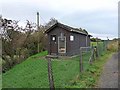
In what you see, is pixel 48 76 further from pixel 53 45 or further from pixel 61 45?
pixel 53 45

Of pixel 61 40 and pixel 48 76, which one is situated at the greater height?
pixel 61 40

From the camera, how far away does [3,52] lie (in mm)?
22531

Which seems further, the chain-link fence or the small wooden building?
the small wooden building

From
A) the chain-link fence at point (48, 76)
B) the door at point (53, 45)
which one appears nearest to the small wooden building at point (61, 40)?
the door at point (53, 45)

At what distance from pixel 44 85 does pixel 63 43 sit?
621 inches

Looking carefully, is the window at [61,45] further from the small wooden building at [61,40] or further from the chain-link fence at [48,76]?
the chain-link fence at [48,76]

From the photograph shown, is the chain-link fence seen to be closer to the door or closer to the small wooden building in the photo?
the small wooden building

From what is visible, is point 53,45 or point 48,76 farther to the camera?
point 53,45

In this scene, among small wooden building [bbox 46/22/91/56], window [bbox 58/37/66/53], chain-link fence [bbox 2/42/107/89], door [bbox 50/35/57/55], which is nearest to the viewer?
chain-link fence [bbox 2/42/107/89]

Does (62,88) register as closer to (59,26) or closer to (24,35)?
(59,26)

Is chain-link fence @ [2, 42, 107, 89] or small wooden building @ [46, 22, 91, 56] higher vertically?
small wooden building @ [46, 22, 91, 56]

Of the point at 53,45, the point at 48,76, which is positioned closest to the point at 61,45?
the point at 53,45

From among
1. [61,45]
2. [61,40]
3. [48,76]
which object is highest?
[61,40]

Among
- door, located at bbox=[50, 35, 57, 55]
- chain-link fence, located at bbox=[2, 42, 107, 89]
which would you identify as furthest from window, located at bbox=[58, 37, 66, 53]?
chain-link fence, located at bbox=[2, 42, 107, 89]
